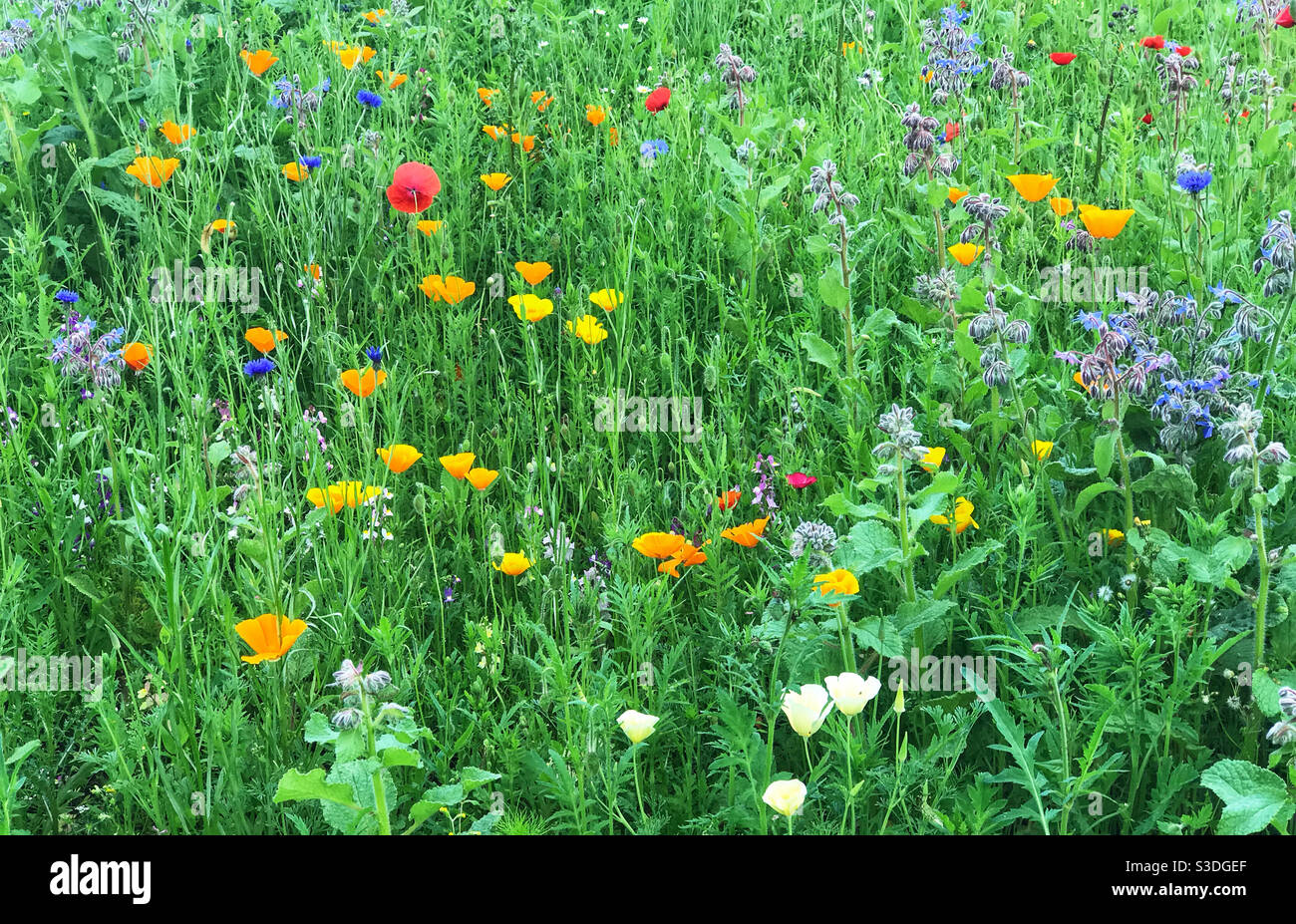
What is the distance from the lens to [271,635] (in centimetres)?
182

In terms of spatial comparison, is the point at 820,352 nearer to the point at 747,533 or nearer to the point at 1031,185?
the point at 747,533

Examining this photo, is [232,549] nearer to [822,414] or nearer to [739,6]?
[822,414]

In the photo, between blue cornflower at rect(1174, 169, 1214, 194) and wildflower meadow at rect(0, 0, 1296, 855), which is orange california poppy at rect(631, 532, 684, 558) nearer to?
wildflower meadow at rect(0, 0, 1296, 855)

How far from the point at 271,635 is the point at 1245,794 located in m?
1.54

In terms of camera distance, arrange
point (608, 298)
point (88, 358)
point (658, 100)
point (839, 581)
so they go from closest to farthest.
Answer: point (839, 581), point (88, 358), point (608, 298), point (658, 100)

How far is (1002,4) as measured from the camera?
16.3ft

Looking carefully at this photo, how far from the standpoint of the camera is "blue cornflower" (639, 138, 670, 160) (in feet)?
11.5

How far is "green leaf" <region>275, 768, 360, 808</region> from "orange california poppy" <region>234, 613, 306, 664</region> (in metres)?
0.39

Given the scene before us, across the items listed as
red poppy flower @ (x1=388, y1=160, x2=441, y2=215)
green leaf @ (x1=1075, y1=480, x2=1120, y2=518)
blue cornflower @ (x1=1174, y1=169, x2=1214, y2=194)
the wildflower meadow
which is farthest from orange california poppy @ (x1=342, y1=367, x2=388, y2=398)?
blue cornflower @ (x1=1174, y1=169, x2=1214, y2=194)

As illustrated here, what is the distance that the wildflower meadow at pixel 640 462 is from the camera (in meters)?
1.78

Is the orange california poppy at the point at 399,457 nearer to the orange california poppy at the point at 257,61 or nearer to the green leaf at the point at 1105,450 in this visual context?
the green leaf at the point at 1105,450

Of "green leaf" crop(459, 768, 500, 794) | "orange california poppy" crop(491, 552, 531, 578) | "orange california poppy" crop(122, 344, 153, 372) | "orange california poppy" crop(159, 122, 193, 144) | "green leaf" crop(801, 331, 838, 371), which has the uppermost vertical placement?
"orange california poppy" crop(159, 122, 193, 144)

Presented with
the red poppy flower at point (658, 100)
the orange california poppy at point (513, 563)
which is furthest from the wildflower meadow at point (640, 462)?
the red poppy flower at point (658, 100)

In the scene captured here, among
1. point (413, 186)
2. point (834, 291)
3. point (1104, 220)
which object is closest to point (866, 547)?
point (834, 291)
